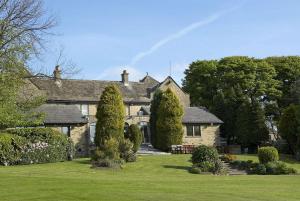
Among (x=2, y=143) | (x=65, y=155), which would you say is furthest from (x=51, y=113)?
(x=2, y=143)

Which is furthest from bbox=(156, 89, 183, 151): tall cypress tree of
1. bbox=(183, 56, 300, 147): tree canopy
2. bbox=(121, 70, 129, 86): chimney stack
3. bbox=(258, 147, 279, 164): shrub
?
bbox=(121, 70, 129, 86): chimney stack

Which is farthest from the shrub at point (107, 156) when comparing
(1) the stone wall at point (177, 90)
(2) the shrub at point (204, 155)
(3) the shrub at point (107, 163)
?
(1) the stone wall at point (177, 90)

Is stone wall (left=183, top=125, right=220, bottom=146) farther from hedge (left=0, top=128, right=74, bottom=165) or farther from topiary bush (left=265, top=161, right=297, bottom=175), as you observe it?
topiary bush (left=265, top=161, right=297, bottom=175)

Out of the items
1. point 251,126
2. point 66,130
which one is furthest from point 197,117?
point 66,130

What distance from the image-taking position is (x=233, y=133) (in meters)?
58.2

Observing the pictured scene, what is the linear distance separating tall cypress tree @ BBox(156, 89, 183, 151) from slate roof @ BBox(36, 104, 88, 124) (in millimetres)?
7264

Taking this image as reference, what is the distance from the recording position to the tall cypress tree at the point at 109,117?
4094cm

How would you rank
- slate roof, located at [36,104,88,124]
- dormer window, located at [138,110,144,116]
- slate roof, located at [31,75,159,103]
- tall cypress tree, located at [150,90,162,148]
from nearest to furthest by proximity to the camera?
1. slate roof, located at [36,104,88,124]
2. tall cypress tree, located at [150,90,162,148]
3. slate roof, located at [31,75,159,103]
4. dormer window, located at [138,110,144,116]

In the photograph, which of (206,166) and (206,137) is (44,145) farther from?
(206,137)

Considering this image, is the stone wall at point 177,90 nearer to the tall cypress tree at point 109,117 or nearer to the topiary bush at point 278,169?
the tall cypress tree at point 109,117

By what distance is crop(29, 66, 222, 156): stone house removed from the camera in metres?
44.8

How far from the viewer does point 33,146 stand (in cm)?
3578

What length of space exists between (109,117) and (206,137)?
50.3 ft

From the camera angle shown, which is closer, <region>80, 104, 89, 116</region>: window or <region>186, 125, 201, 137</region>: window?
<region>186, 125, 201, 137</region>: window
